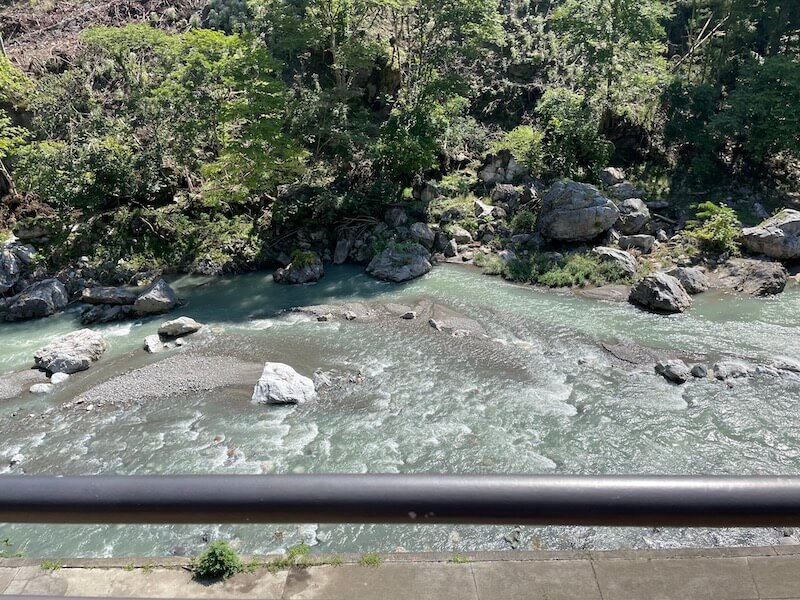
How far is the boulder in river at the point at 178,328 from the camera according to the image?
14.7 metres

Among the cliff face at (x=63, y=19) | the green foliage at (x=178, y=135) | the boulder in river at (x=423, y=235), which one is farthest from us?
the cliff face at (x=63, y=19)

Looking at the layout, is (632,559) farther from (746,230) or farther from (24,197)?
(24,197)

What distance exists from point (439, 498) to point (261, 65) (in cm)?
1994

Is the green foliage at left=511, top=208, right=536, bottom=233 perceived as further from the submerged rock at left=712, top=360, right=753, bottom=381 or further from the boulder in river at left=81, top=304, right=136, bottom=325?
the boulder in river at left=81, top=304, right=136, bottom=325

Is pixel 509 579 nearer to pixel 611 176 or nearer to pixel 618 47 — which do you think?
pixel 611 176

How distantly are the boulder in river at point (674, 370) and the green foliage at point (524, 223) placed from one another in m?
8.87

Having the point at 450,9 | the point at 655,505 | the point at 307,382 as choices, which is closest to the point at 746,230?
the point at 450,9

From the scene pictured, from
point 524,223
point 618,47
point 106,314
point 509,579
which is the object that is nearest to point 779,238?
point 524,223

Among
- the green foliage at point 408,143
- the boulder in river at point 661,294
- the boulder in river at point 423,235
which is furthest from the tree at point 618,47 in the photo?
the boulder in river at point 661,294

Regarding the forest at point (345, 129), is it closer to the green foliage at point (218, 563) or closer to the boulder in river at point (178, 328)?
the boulder in river at point (178, 328)

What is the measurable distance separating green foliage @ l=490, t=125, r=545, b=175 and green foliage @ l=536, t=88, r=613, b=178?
235mm

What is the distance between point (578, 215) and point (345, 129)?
367 inches

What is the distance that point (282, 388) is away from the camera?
38.0ft

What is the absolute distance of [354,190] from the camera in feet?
69.5
